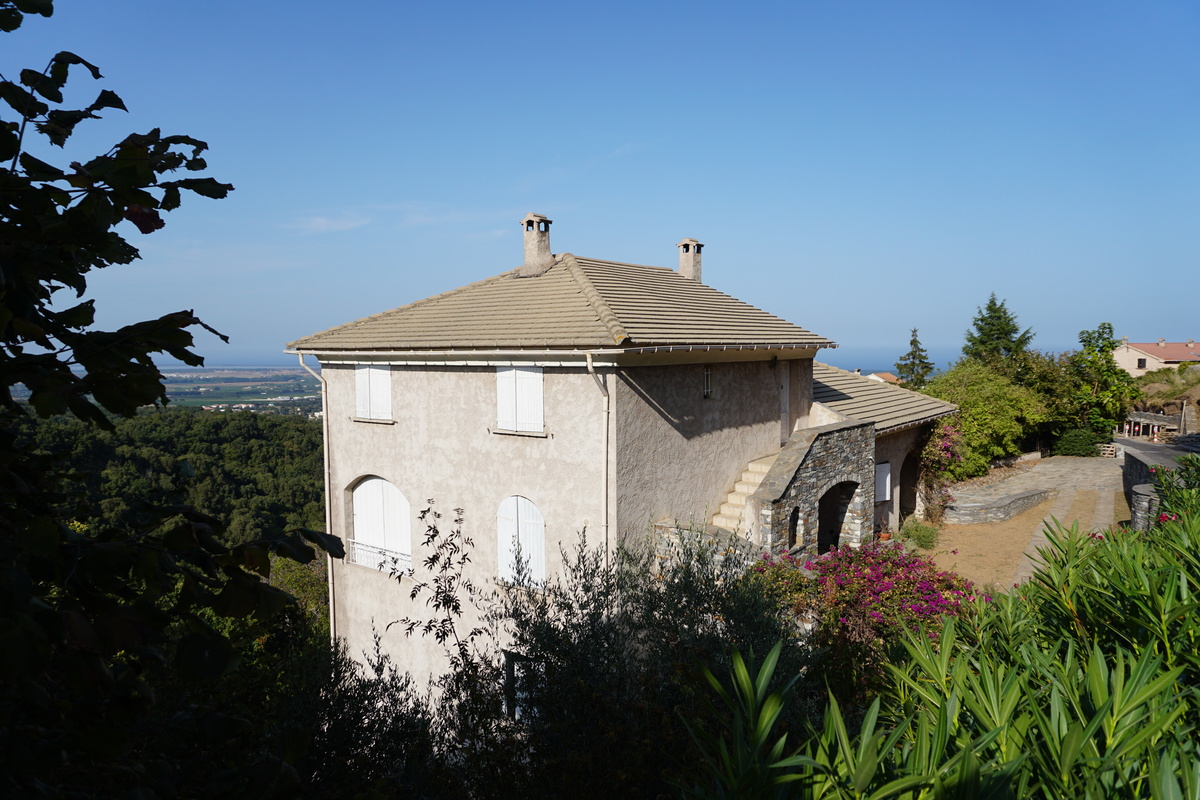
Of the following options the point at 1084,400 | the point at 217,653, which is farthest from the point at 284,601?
the point at 1084,400

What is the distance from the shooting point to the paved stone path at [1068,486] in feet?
64.8

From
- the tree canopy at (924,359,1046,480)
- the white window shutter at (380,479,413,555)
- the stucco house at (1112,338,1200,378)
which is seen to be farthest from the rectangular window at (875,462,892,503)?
the stucco house at (1112,338,1200,378)

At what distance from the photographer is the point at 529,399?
1211 centimetres

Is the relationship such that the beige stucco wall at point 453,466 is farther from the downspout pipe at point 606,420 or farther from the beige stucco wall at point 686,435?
the beige stucco wall at point 686,435

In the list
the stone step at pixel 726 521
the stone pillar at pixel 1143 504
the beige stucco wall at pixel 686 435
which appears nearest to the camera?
the beige stucco wall at pixel 686 435

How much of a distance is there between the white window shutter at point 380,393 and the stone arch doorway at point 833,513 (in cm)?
1017

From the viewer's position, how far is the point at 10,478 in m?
2.36

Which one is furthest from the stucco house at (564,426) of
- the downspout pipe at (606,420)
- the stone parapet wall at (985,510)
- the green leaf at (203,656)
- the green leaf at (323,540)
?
the green leaf at (203,656)

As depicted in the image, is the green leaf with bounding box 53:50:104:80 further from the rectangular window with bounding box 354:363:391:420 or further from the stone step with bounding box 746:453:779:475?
the stone step with bounding box 746:453:779:475

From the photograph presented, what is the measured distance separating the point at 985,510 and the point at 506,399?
55.9 ft

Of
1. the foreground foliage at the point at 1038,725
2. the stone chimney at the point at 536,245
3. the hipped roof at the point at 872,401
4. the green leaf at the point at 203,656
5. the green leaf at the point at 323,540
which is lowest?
the foreground foliage at the point at 1038,725

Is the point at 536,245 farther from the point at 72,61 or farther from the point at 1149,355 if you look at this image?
the point at 1149,355

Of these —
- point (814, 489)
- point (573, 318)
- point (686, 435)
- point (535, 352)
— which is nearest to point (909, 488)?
point (814, 489)

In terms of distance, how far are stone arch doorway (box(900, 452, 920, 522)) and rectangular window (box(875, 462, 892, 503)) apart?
362cm
